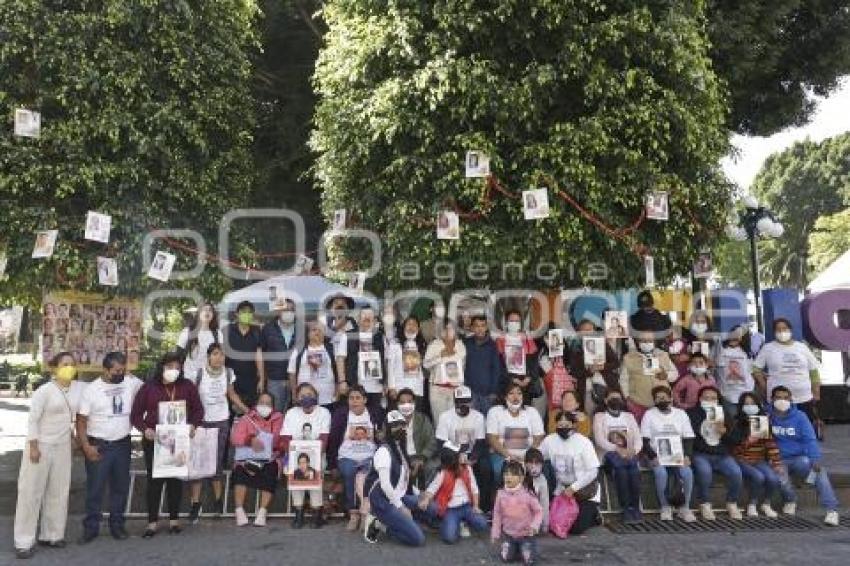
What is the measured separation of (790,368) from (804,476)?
1502 mm

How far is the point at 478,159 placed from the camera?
971 centimetres

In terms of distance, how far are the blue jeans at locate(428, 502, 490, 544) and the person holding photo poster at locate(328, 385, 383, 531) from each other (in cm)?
92

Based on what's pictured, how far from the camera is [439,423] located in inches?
353

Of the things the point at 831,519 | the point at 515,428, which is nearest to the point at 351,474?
the point at 515,428

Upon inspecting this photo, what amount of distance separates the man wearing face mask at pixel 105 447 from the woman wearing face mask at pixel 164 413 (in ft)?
0.67

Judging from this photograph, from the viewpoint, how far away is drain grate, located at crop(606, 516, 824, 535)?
849 centimetres

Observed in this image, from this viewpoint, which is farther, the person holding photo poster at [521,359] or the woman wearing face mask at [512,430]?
the person holding photo poster at [521,359]

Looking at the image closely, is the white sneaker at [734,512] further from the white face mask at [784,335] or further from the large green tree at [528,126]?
the large green tree at [528,126]

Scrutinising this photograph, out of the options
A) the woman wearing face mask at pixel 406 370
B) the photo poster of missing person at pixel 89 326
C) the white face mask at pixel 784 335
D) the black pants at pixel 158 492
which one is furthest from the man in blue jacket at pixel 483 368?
the photo poster of missing person at pixel 89 326

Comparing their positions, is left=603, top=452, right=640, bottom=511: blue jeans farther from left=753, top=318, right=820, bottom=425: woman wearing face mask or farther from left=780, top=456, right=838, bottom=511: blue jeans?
left=753, top=318, right=820, bottom=425: woman wearing face mask

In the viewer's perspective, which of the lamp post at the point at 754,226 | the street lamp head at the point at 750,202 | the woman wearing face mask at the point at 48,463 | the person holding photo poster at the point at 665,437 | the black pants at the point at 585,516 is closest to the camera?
the woman wearing face mask at the point at 48,463

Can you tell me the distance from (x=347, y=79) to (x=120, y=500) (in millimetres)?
6341

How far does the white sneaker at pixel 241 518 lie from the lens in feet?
28.9

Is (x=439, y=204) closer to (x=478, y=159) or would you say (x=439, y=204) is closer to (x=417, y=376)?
(x=478, y=159)
